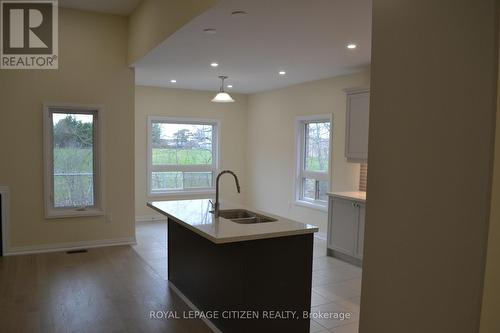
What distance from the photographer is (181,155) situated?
785 centimetres

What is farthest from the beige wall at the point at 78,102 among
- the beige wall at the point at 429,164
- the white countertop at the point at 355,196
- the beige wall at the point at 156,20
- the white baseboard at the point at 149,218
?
the beige wall at the point at 429,164

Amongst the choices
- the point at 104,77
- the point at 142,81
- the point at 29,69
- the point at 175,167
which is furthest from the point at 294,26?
the point at 175,167

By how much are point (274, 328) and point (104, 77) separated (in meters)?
4.22

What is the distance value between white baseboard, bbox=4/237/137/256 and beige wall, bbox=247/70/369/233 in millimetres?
2903

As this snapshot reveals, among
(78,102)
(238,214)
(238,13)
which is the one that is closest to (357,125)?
(238,214)

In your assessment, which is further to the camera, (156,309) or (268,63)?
(268,63)

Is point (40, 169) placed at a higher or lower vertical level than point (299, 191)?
higher

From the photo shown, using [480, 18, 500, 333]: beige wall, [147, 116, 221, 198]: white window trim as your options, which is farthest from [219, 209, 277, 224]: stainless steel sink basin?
[147, 116, 221, 198]: white window trim

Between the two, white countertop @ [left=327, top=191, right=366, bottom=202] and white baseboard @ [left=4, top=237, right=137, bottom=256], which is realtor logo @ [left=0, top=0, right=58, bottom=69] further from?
white countertop @ [left=327, top=191, right=366, bottom=202]

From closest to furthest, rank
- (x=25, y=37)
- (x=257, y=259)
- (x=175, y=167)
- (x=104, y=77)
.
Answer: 1. (x=257, y=259)
2. (x=25, y=37)
3. (x=104, y=77)
4. (x=175, y=167)

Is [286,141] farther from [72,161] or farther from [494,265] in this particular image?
[494,265]

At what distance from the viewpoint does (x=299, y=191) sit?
274 inches

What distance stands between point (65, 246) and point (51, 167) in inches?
43.7

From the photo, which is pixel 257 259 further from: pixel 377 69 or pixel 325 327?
pixel 377 69
